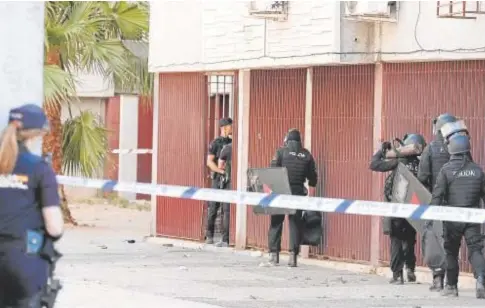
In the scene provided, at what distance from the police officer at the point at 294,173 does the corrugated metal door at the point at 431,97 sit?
1127mm

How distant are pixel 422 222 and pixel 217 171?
6.33 meters

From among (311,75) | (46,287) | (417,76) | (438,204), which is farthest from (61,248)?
(46,287)

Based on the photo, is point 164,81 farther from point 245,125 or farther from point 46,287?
point 46,287

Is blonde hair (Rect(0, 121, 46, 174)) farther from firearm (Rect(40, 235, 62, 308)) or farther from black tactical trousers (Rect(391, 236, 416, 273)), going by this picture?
black tactical trousers (Rect(391, 236, 416, 273))

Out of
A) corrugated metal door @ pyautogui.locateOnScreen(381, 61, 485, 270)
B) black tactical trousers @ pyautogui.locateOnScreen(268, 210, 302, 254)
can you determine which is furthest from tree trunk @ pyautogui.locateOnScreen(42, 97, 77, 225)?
corrugated metal door @ pyautogui.locateOnScreen(381, 61, 485, 270)

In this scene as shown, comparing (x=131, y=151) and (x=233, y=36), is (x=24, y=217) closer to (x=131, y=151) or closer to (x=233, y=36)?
(x=233, y=36)

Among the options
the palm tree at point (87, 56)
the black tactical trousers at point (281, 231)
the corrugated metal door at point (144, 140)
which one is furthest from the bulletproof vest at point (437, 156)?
the corrugated metal door at point (144, 140)

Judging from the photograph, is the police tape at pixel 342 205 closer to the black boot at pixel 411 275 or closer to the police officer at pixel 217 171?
the black boot at pixel 411 275

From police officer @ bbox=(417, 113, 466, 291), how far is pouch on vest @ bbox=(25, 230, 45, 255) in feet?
22.0

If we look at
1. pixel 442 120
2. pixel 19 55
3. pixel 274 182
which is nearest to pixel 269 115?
pixel 274 182

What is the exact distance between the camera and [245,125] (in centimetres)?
1925

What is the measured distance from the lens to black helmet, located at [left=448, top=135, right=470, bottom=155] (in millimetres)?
13289

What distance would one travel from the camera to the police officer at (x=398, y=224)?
584 inches

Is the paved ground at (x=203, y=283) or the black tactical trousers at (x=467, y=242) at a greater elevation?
the black tactical trousers at (x=467, y=242)
